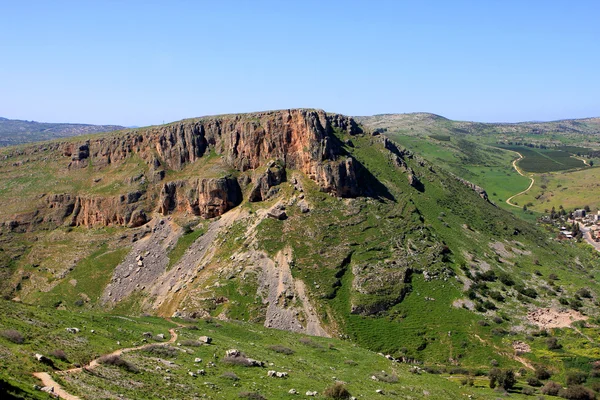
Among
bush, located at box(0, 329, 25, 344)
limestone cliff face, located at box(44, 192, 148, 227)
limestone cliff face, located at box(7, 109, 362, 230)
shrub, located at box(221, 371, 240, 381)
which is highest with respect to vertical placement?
limestone cliff face, located at box(7, 109, 362, 230)

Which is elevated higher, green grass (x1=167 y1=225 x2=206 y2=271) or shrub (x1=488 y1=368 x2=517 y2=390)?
green grass (x1=167 y1=225 x2=206 y2=271)

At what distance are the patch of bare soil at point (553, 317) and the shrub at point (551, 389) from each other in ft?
65.5

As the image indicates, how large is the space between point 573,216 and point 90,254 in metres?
175

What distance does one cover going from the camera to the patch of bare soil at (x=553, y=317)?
251ft

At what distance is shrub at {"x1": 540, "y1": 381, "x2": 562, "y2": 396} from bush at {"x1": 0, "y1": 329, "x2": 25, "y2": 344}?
54823 millimetres

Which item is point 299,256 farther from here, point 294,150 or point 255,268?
point 294,150

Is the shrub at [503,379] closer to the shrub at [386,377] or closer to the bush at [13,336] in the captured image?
the shrub at [386,377]

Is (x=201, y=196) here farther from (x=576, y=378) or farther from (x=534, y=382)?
(x=576, y=378)

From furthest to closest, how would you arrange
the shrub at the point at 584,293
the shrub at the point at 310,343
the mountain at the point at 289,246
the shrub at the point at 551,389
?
the shrub at the point at 584,293 < the mountain at the point at 289,246 < the shrub at the point at 310,343 < the shrub at the point at 551,389

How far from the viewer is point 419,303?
259 feet

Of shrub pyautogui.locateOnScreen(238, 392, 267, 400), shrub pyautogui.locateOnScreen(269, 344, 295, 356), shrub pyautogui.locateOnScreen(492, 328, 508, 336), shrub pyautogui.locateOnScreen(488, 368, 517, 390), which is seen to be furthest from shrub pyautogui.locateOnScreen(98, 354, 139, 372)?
shrub pyautogui.locateOnScreen(492, 328, 508, 336)

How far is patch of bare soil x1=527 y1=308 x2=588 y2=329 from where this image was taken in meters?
76.6

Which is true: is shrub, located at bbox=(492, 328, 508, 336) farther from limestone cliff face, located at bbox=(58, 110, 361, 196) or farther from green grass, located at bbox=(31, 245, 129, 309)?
green grass, located at bbox=(31, 245, 129, 309)

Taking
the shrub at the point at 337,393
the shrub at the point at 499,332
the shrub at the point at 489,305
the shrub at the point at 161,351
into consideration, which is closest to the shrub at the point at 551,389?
the shrub at the point at 499,332
